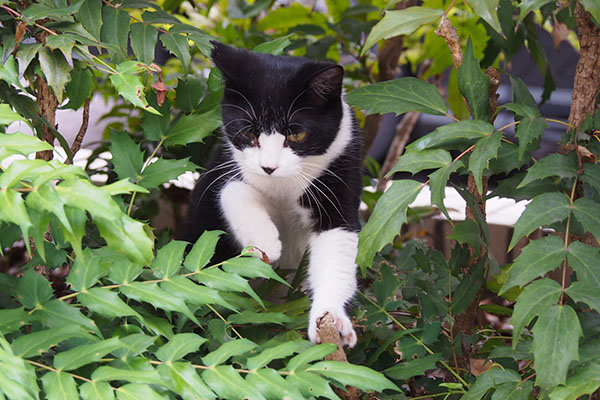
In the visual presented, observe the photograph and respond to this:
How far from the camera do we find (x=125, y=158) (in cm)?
121

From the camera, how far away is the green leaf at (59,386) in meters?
0.76

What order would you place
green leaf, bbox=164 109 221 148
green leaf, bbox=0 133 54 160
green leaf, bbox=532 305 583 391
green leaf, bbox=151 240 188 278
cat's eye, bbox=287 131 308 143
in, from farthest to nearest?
cat's eye, bbox=287 131 308 143
green leaf, bbox=164 109 221 148
green leaf, bbox=151 240 188 278
green leaf, bbox=532 305 583 391
green leaf, bbox=0 133 54 160

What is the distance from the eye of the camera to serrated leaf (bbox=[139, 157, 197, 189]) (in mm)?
1170

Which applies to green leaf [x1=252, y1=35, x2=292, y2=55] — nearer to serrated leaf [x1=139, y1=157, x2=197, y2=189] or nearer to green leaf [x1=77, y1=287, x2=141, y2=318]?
serrated leaf [x1=139, y1=157, x2=197, y2=189]

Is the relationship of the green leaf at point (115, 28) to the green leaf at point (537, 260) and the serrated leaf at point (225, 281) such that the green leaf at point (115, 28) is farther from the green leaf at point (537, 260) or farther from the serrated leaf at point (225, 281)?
the green leaf at point (537, 260)

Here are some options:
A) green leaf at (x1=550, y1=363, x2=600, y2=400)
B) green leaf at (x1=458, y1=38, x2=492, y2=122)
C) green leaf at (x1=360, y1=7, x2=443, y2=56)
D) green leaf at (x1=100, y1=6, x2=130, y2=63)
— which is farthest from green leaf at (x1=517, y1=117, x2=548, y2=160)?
green leaf at (x1=100, y1=6, x2=130, y2=63)

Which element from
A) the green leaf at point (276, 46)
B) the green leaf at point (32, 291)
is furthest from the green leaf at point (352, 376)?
the green leaf at point (276, 46)

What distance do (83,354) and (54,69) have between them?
1.46 ft

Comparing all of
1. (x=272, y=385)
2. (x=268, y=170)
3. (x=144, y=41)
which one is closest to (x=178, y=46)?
(x=144, y=41)

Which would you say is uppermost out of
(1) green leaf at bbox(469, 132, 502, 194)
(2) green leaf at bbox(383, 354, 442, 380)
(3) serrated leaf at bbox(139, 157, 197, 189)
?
(1) green leaf at bbox(469, 132, 502, 194)

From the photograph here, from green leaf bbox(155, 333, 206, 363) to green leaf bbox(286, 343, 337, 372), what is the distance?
122 mm

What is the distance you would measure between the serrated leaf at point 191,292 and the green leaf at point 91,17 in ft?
1.47

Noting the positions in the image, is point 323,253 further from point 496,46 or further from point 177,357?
point 496,46

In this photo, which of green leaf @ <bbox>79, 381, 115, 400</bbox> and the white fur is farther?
the white fur
